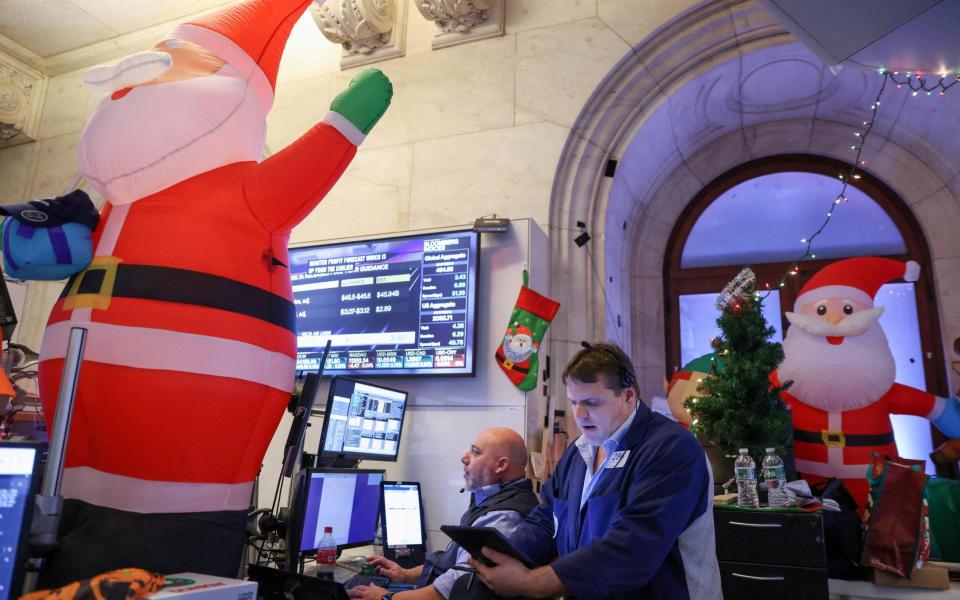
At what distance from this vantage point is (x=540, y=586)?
1.59 metres

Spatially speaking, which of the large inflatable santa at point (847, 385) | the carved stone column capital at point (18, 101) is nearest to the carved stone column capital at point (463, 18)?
the large inflatable santa at point (847, 385)

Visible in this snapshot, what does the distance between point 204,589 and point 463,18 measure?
4191 millimetres

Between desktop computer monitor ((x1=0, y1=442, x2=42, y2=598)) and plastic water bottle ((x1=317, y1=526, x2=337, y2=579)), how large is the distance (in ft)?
4.77

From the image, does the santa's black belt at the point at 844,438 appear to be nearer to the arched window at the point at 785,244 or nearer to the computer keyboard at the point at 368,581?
the arched window at the point at 785,244

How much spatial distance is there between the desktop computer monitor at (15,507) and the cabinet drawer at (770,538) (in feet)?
7.69

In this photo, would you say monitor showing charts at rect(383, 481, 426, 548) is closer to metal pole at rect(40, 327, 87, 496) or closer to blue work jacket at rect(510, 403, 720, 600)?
blue work jacket at rect(510, 403, 720, 600)

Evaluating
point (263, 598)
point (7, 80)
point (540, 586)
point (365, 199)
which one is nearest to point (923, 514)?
point (540, 586)

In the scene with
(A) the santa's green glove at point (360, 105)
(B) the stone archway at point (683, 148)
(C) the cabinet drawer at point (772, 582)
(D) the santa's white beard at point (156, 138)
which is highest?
(B) the stone archway at point (683, 148)

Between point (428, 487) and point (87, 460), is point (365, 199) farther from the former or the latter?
point (87, 460)

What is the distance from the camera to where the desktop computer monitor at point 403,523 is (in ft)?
10.7

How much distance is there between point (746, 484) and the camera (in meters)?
2.78

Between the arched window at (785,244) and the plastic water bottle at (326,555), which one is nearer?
the plastic water bottle at (326,555)

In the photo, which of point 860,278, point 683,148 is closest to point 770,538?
point 860,278

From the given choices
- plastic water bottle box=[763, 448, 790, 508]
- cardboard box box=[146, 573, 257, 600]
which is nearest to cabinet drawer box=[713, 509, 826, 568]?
plastic water bottle box=[763, 448, 790, 508]
